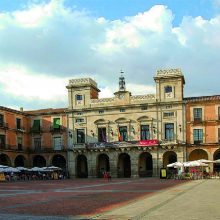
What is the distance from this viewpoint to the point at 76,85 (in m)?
62.8

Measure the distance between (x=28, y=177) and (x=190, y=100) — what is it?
A: 906 inches

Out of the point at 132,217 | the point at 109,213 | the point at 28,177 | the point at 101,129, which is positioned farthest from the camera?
the point at 101,129

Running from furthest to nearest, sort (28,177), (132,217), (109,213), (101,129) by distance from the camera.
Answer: (101,129) → (28,177) → (109,213) → (132,217)

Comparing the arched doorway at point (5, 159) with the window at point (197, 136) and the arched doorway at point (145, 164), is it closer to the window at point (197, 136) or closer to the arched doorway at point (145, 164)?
the arched doorway at point (145, 164)

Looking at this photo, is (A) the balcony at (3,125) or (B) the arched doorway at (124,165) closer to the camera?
(A) the balcony at (3,125)

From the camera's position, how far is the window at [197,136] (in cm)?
5569

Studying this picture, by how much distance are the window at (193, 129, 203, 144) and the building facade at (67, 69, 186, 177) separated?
139cm

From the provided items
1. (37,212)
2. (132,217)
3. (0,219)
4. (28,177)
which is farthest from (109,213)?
(28,177)

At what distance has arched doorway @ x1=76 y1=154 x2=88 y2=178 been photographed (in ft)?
204

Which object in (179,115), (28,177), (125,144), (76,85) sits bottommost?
(28,177)

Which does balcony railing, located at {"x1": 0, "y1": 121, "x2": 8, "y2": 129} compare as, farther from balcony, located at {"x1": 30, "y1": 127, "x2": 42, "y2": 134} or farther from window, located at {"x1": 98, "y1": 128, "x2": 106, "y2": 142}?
window, located at {"x1": 98, "y1": 128, "x2": 106, "y2": 142}

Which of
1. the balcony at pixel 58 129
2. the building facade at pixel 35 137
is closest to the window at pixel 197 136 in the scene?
the building facade at pixel 35 137

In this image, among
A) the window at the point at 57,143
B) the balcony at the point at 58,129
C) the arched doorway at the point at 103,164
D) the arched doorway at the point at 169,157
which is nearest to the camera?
the arched doorway at the point at 169,157

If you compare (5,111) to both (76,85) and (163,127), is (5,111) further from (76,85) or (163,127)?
(163,127)
